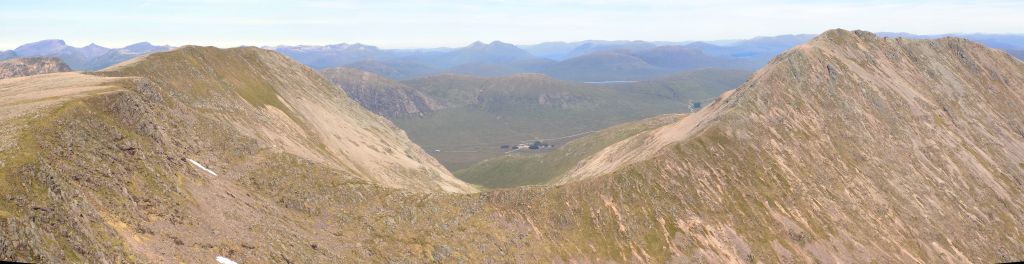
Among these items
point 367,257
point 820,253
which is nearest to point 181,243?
point 367,257

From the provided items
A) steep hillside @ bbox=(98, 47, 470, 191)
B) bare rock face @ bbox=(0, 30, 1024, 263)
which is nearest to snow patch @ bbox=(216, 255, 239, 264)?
bare rock face @ bbox=(0, 30, 1024, 263)

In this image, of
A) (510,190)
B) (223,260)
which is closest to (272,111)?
(510,190)

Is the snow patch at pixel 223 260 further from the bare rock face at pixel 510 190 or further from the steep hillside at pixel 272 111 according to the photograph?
the steep hillside at pixel 272 111

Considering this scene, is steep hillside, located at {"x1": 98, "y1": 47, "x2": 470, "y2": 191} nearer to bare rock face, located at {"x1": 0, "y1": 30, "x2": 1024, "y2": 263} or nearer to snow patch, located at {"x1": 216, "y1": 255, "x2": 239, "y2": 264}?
bare rock face, located at {"x1": 0, "y1": 30, "x2": 1024, "y2": 263}

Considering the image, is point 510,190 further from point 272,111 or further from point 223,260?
point 272,111

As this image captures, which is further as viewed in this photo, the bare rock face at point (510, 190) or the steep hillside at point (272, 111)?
the steep hillside at point (272, 111)

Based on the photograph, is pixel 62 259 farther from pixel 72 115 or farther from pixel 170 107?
pixel 170 107

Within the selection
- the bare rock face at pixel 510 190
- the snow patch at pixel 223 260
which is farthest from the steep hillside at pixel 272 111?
the snow patch at pixel 223 260

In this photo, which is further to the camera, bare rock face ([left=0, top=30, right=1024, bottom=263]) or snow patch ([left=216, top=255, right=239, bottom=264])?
bare rock face ([left=0, top=30, right=1024, bottom=263])
